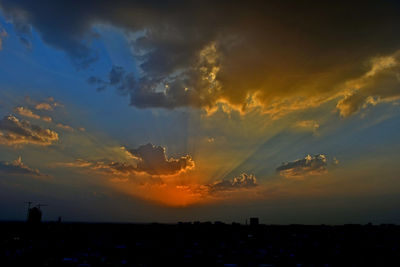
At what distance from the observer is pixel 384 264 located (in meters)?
47.2

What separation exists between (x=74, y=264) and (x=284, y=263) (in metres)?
29.1

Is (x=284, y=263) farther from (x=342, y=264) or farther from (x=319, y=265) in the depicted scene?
(x=342, y=264)

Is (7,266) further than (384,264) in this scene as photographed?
No

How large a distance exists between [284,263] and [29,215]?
196 meters

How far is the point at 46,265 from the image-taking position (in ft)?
130

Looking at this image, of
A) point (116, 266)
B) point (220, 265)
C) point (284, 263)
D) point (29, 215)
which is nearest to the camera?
point (116, 266)

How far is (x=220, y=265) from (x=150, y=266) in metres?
9.44

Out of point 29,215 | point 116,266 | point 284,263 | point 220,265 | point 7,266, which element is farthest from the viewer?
point 29,215

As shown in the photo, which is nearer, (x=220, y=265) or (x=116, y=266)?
(x=116, y=266)

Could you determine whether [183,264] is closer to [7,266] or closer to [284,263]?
[284,263]

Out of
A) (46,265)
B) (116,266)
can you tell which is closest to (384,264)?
(116,266)

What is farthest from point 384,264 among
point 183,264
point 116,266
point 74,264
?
point 74,264

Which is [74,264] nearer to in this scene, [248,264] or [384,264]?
[248,264]

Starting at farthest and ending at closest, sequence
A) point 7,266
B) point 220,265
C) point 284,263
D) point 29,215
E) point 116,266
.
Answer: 1. point 29,215
2. point 284,263
3. point 220,265
4. point 116,266
5. point 7,266
